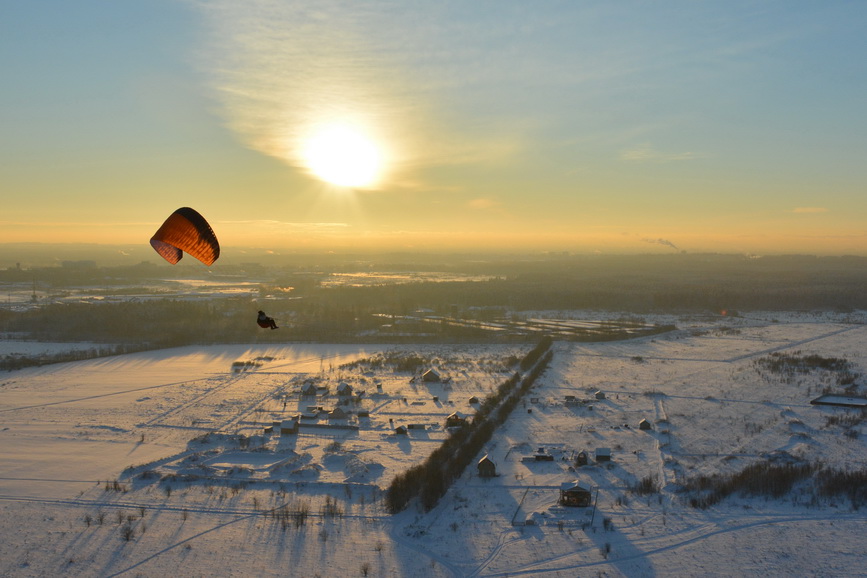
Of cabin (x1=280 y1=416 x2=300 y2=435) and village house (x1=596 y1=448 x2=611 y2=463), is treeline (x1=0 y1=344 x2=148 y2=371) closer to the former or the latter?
cabin (x1=280 y1=416 x2=300 y2=435)

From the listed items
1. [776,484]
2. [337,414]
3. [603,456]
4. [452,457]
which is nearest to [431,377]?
[337,414]

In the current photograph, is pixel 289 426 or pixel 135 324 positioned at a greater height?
pixel 135 324

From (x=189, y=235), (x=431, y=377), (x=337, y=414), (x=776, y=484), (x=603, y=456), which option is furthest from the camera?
(x=431, y=377)

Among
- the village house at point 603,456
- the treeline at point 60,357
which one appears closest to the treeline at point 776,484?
the village house at point 603,456

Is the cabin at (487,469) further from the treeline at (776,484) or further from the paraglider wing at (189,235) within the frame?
the paraglider wing at (189,235)

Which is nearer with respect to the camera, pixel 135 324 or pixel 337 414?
pixel 337 414

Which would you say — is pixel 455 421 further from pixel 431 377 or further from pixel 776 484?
pixel 776 484

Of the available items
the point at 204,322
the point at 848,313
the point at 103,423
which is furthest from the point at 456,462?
the point at 848,313
